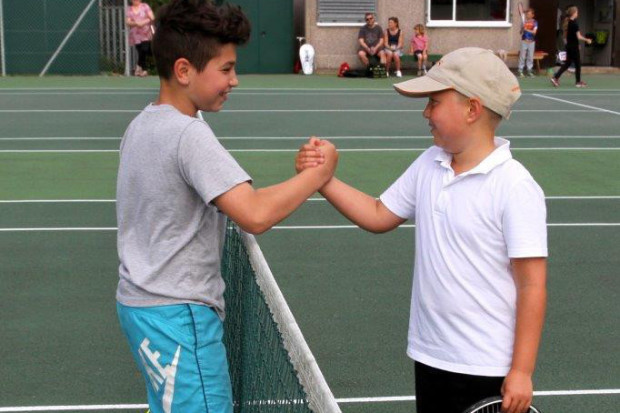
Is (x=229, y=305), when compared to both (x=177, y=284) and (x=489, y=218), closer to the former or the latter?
(x=177, y=284)

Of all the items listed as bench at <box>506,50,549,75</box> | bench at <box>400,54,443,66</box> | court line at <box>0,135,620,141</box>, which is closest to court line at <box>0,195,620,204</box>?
court line at <box>0,135,620,141</box>

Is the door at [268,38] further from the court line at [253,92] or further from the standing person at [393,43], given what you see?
the court line at [253,92]

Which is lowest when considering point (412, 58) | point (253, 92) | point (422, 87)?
point (253, 92)

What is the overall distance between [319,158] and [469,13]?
2938 cm

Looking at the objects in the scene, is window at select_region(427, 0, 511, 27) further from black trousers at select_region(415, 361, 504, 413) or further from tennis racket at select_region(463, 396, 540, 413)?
tennis racket at select_region(463, 396, 540, 413)

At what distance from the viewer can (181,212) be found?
3.38 m

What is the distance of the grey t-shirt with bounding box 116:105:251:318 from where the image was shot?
329 cm

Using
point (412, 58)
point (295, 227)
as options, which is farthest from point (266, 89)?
point (295, 227)

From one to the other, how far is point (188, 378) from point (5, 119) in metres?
16.4

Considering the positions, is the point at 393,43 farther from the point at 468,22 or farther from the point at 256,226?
the point at 256,226

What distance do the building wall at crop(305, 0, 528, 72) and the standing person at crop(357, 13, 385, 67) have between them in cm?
120

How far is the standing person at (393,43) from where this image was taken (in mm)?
30250

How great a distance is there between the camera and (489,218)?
3.36 meters

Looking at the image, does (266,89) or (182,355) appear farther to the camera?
(266,89)
